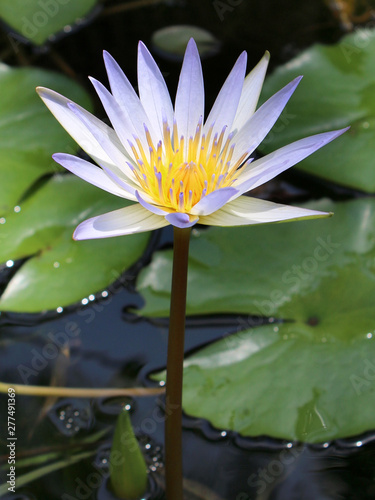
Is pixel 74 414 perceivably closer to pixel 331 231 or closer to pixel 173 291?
pixel 173 291

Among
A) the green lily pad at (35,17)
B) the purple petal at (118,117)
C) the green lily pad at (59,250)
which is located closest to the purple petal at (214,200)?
the purple petal at (118,117)

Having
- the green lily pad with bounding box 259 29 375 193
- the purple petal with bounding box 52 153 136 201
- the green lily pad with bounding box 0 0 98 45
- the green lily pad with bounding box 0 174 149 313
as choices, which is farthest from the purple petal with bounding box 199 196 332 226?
the green lily pad with bounding box 0 0 98 45

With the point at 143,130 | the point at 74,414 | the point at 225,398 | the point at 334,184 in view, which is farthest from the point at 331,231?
the point at 74,414

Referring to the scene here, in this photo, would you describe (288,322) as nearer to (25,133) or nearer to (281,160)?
(281,160)

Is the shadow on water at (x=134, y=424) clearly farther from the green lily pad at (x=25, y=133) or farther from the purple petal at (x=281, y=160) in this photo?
the purple petal at (x=281, y=160)

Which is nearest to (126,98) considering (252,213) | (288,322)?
(252,213)

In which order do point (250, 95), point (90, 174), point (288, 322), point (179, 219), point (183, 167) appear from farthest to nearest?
point (288, 322) < point (250, 95) < point (183, 167) < point (90, 174) < point (179, 219)
